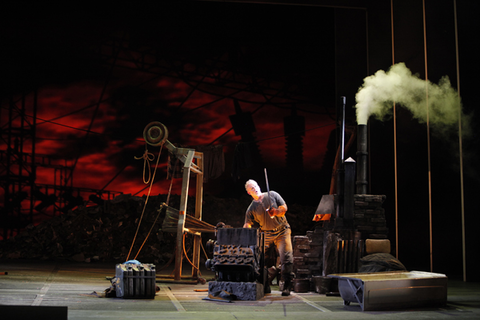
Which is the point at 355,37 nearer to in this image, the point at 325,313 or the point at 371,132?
the point at 371,132

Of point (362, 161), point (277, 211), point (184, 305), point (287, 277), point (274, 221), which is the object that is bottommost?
point (184, 305)

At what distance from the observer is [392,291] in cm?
554

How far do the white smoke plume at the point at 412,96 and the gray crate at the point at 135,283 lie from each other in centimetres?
471

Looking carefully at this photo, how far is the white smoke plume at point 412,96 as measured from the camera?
9242mm

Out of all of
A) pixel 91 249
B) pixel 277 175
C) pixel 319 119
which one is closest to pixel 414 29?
pixel 319 119

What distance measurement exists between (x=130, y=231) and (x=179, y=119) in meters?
3.54

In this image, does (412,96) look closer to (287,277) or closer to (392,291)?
(287,277)

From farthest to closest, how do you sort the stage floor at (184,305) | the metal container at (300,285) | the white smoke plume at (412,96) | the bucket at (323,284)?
the white smoke plume at (412,96), the metal container at (300,285), the bucket at (323,284), the stage floor at (184,305)

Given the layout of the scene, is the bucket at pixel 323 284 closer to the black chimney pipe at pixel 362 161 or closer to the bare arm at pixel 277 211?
the bare arm at pixel 277 211

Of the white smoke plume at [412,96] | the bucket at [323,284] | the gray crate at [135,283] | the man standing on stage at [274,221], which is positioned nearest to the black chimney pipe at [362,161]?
the white smoke plume at [412,96]

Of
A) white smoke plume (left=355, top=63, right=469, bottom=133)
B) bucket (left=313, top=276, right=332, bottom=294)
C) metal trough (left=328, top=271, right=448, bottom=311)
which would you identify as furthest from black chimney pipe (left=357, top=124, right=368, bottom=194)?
metal trough (left=328, top=271, right=448, bottom=311)

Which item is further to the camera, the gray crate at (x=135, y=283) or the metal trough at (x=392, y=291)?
the gray crate at (x=135, y=283)

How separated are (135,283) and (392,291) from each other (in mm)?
3017

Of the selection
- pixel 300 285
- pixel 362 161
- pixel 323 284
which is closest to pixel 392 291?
pixel 323 284
